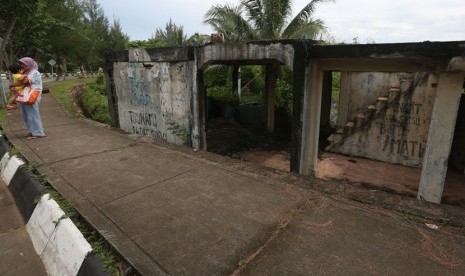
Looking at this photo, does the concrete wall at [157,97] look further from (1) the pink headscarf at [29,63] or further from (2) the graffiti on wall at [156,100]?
(1) the pink headscarf at [29,63]

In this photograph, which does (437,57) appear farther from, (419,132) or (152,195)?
(419,132)

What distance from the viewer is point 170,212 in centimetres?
290

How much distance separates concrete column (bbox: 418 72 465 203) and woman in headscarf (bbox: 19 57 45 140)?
6.95m

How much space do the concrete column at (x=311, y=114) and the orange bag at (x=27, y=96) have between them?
5.24 metres

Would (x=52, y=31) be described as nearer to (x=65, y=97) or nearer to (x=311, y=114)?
(x=65, y=97)

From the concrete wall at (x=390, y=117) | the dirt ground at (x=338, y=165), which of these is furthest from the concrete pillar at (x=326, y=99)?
the dirt ground at (x=338, y=165)

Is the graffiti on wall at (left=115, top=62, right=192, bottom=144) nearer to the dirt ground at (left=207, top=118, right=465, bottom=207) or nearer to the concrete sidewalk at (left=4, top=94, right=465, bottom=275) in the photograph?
the concrete sidewalk at (left=4, top=94, right=465, bottom=275)

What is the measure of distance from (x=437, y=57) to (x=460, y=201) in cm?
431

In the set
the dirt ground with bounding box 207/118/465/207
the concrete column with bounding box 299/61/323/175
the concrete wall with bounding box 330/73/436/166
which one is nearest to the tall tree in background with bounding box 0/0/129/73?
the dirt ground with bounding box 207/118/465/207

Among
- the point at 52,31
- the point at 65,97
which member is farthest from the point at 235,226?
the point at 52,31

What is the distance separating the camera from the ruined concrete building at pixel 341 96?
3.85 metres

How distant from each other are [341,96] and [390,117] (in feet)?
5.32

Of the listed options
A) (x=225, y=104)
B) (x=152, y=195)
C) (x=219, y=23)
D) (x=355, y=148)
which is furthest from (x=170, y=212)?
(x=219, y=23)

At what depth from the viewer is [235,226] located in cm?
264
